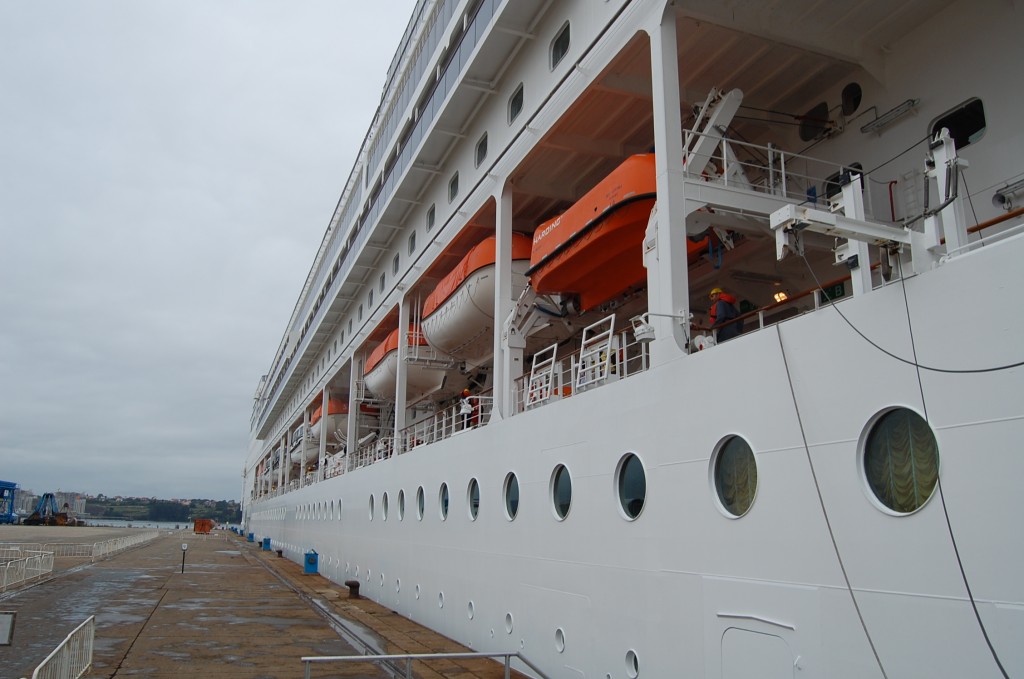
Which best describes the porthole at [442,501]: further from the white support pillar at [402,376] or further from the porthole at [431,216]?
the porthole at [431,216]

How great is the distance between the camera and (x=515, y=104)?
13.4 metres

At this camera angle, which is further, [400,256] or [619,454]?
[400,256]

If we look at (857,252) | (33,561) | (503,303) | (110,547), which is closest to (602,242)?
(503,303)

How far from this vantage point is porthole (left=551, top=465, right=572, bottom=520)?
9.24 metres

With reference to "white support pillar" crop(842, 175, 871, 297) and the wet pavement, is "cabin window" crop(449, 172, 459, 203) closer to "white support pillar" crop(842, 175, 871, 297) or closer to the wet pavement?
the wet pavement

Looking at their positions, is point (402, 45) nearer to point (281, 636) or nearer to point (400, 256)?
point (400, 256)

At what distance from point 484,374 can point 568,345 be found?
592 centimetres

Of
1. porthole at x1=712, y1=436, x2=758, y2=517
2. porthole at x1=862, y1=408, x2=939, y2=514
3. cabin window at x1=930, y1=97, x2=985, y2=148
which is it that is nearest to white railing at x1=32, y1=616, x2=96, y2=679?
porthole at x1=712, y1=436, x2=758, y2=517

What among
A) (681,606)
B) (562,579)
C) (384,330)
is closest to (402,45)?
(384,330)

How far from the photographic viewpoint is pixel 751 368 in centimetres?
626

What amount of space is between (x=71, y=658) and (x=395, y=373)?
12952 millimetres

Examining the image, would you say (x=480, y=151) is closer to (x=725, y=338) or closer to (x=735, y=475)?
(x=725, y=338)

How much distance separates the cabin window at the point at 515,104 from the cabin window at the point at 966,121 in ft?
22.5

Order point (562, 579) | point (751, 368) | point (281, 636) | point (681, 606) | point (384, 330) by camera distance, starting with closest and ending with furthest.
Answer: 1. point (751, 368)
2. point (681, 606)
3. point (562, 579)
4. point (281, 636)
5. point (384, 330)
